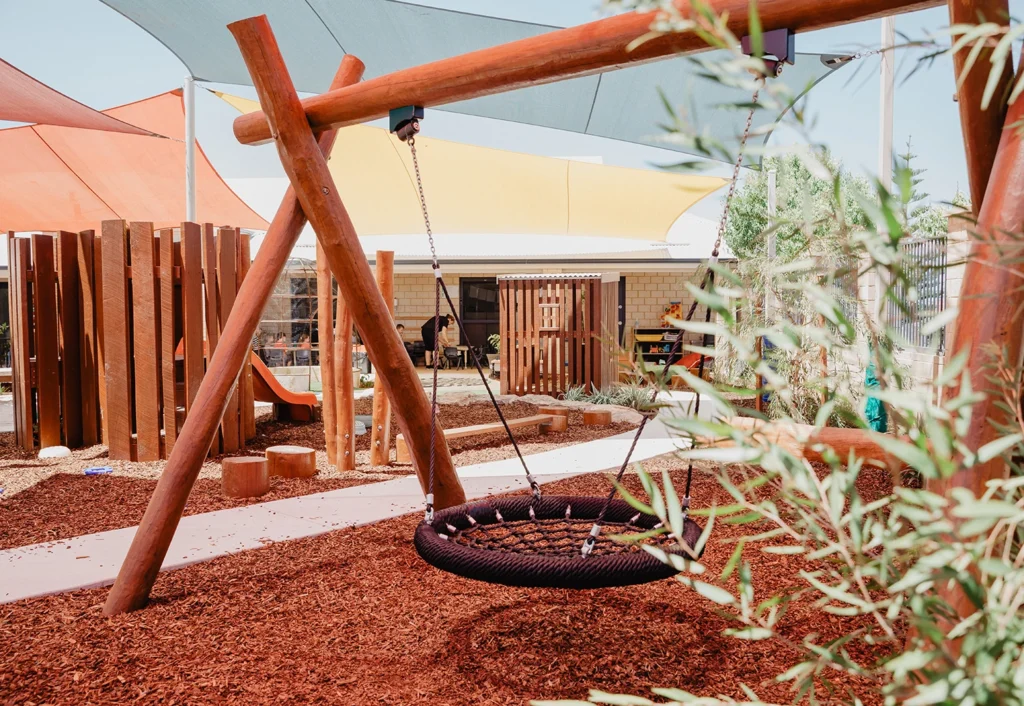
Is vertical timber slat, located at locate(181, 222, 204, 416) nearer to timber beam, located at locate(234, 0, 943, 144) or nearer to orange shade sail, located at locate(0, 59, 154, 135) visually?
orange shade sail, located at locate(0, 59, 154, 135)

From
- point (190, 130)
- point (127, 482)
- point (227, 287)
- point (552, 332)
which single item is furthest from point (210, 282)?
point (552, 332)

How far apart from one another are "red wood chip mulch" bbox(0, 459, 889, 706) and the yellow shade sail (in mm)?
12142

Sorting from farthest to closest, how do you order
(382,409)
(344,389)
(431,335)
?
(431,335)
(382,409)
(344,389)

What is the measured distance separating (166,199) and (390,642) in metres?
12.7

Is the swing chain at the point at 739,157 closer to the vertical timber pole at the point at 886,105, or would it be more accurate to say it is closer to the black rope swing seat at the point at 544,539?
the black rope swing seat at the point at 544,539

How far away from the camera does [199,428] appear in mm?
2809

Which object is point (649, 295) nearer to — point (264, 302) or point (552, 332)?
point (552, 332)

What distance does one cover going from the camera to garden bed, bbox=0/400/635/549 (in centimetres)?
406

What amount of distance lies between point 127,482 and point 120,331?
131cm

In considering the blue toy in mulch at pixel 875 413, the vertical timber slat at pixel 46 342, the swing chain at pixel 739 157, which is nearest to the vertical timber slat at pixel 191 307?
the vertical timber slat at pixel 46 342

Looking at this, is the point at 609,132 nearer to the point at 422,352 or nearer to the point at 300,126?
the point at 422,352

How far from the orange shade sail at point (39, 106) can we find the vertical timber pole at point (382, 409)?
2.95 metres

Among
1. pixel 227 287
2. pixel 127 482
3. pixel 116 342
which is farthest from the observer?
pixel 227 287

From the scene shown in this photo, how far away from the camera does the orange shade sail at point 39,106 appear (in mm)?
5758
